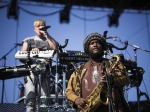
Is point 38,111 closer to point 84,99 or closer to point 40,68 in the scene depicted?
point 40,68

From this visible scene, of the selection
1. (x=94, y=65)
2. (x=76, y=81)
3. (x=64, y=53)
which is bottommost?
(x=76, y=81)

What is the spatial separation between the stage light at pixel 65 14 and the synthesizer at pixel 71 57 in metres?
4.55

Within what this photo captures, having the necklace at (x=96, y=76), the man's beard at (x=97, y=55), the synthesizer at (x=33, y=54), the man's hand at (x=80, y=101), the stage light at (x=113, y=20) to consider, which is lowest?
the man's hand at (x=80, y=101)

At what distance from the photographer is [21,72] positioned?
3.86m

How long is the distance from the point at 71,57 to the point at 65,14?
16.2 ft

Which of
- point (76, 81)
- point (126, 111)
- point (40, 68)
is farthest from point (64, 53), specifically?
point (126, 111)

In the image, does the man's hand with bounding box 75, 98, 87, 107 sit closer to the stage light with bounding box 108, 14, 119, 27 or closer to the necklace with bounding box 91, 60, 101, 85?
the necklace with bounding box 91, 60, 101, 85

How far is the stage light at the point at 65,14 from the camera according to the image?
9.49 meters

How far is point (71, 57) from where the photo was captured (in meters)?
5.05

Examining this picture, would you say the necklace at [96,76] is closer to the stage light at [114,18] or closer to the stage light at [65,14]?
the stage light at [65,14]

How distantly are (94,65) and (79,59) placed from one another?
206cm

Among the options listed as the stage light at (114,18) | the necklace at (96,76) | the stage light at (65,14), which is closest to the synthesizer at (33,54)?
the necklace at (96,76)

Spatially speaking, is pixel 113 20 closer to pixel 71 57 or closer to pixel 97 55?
pixel 71 57

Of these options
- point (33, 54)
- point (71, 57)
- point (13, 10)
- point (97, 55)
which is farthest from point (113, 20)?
point (97, 55)
